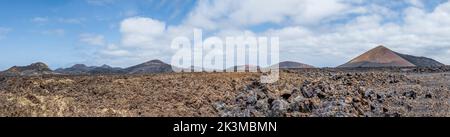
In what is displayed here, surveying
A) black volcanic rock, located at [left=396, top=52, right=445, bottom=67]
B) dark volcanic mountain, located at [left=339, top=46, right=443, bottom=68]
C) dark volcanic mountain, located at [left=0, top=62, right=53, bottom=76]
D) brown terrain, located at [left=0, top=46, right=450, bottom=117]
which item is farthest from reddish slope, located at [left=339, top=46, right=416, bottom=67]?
brown terrain, located at [left=0, top=46, right=450, bottom=117]

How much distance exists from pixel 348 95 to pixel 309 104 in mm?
2044

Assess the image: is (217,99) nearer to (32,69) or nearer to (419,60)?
(32,69)

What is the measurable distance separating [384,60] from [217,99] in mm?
59384

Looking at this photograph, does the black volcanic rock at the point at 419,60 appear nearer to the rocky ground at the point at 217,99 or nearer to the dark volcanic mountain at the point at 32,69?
the dark volcanic mountain at the point at 32,69

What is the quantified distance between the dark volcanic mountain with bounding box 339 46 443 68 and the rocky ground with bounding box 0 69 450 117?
1996 inches

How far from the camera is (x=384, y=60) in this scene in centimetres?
7338

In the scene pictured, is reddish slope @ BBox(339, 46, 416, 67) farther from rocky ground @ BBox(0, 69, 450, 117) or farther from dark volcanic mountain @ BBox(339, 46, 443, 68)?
rocky ground @ BBox(0, 69, 450, 117)

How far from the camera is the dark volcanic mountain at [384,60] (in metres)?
72.4

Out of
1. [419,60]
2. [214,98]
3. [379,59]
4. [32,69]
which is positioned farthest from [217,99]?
[419,60]

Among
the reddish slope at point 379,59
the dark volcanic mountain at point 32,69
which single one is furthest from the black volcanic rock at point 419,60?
the dark volcanic mountain at point 32,69

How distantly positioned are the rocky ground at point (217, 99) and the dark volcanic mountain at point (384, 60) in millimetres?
50693

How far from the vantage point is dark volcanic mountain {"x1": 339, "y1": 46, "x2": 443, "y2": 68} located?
72438 millimetres

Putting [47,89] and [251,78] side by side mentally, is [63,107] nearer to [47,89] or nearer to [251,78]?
[47,89]
